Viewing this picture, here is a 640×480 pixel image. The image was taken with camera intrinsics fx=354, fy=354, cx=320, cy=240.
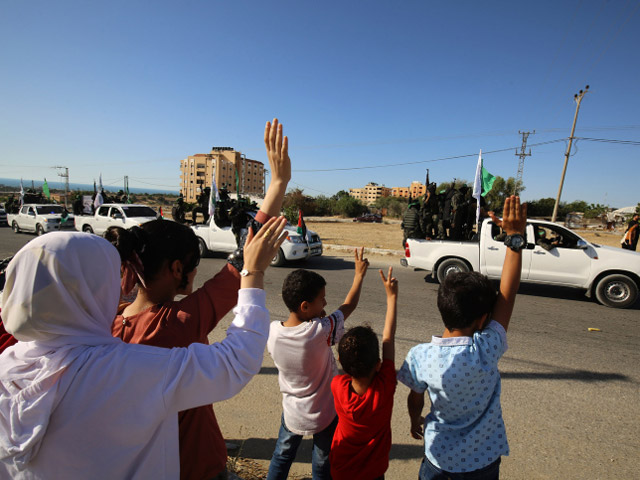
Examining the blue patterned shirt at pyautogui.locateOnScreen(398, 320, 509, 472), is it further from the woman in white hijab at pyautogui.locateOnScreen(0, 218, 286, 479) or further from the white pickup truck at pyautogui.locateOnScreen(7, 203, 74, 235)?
the white pickup truck at pyautogui.locateOnScreen(7, 203, 74, 235)

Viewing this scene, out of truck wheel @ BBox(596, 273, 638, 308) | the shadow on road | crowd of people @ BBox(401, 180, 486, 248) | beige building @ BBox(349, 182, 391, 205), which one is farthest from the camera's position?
beige building @ BBox(349, 182, 391, 205)

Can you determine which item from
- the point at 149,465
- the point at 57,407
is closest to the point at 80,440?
the point at 57,407

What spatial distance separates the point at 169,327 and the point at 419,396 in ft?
4.20

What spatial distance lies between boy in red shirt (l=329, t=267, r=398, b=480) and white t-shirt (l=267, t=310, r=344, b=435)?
0.23 m

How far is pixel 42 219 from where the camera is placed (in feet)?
59.8

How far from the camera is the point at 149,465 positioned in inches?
41.4

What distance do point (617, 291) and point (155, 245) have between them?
8811 millimetres

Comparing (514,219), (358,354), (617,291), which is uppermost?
(514,219)

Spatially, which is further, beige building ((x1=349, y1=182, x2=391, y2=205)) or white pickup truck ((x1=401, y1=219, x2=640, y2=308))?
beige building ((x1=349, y1=182, x2=391, y2=205))

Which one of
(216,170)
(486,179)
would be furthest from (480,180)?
(216,170)

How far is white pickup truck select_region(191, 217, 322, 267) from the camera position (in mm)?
10445

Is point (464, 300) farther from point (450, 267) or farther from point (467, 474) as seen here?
point (450, 267)

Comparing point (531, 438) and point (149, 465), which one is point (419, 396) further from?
point (531, 438)

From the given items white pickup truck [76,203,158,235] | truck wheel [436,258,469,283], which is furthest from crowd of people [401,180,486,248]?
white pickup truck [76,203,158,235]
